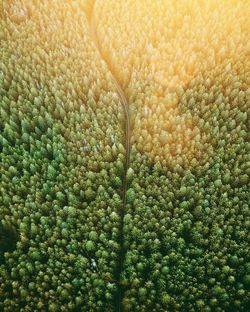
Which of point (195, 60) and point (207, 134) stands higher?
point (195, 60)

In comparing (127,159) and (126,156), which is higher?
(126,156)

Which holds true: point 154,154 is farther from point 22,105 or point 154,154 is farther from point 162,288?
point 22,105

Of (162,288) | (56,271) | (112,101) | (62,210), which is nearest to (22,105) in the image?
(112,101)

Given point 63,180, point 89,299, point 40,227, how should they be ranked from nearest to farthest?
point 89,299 < point 40,227 < point 63,180

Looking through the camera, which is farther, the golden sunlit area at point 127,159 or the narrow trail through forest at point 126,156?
the narrow trail through forest at point 126,156

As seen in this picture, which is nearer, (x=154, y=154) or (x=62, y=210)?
(x=62, y=210)

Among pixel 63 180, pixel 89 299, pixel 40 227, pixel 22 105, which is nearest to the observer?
pixel 89 299

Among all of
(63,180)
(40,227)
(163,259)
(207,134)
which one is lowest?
(163,259)

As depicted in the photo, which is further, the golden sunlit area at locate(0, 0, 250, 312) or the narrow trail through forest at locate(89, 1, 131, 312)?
the narrow trail through forest at locate(89, 1, 131, 312)
